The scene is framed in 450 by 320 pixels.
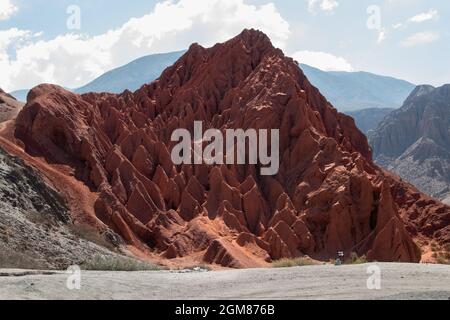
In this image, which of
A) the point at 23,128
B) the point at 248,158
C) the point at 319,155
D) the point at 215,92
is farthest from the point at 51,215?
the point at 215,92

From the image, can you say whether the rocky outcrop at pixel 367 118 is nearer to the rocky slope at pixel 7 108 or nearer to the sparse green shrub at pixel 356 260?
the rocky slope at pixel 7 108

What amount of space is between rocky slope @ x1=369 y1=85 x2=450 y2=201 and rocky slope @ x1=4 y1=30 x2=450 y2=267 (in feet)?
208

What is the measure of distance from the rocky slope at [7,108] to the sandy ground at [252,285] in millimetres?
42604

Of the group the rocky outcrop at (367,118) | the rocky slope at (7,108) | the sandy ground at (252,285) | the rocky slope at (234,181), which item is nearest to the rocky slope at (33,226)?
the rocky slope at (234,181)

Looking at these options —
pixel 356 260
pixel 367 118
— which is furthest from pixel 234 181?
pixel 367 118

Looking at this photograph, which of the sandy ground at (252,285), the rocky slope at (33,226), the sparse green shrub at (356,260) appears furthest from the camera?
the rocky slope at (33,226)

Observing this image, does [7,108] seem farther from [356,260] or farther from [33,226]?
[356,260]

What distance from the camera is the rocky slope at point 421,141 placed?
120m

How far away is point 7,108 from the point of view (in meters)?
57.4

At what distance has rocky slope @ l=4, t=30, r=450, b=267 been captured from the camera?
143ft

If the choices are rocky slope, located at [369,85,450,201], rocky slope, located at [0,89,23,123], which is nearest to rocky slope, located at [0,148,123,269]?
rocky slope, located at [0,89,23,123]

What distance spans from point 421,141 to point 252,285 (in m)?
126

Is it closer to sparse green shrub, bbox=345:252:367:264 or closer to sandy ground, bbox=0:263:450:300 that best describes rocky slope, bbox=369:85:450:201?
sparse green shrub, bbox=345:252:367:264
